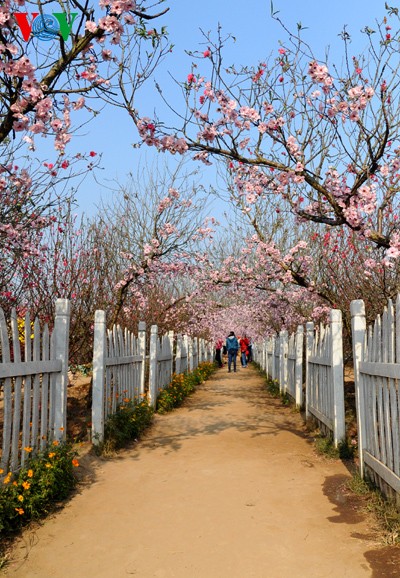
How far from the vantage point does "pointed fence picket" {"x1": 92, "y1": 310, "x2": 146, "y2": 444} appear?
25.6 ft

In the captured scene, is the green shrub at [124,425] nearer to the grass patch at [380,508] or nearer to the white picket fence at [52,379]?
the white picket fence at [52,379]

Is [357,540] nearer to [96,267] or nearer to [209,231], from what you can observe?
[96,267]

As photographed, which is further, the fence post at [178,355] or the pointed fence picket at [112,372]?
the fence post at [178,355]

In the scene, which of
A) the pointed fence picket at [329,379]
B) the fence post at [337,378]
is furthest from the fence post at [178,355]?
the fence post at [337,378]

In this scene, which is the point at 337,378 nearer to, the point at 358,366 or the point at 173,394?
the point at 358,366

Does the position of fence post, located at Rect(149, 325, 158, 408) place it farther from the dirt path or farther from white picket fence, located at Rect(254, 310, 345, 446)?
the dirt path

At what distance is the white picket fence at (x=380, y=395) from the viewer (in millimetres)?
4586

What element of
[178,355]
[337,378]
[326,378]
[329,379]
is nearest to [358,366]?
[337,378]

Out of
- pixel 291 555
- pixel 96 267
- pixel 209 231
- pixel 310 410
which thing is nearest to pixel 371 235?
pixel 291 555

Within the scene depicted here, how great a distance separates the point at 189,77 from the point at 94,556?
579 cm

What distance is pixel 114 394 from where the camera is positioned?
28.4ft

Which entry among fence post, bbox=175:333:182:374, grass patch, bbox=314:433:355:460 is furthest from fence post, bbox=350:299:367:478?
fence post, bbox=175:333:182:374

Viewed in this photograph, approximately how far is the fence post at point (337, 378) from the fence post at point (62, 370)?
11.2 ft

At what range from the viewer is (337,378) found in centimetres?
753
